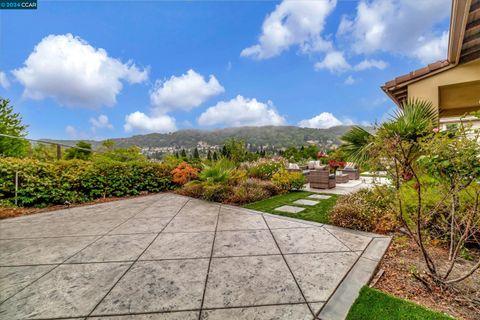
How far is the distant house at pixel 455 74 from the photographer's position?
3691mm

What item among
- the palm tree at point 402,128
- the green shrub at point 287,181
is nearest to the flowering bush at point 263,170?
the green shrub at point 287,181

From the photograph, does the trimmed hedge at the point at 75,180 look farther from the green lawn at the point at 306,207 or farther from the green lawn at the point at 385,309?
→ the green lawn at the point at 385,309

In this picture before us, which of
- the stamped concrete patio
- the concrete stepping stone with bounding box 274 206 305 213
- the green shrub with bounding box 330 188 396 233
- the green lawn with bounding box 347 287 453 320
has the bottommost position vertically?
the stamped concrete patio

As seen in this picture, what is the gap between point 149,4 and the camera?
6969mm

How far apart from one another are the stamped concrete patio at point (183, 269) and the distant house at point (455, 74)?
3.91m

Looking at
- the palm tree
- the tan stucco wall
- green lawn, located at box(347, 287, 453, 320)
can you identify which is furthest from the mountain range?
green lawn, located at box(347, 287, 453, 320)

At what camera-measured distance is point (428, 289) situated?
1957 mm

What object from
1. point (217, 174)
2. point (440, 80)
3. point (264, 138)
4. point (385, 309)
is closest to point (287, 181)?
point (217, 174)

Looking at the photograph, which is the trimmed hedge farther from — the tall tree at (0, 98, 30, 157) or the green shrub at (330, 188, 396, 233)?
the green shrub at (330, 188, 396, 233)

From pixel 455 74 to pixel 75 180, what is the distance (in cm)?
1030

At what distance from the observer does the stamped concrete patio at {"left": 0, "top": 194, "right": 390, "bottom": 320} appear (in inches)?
70.1

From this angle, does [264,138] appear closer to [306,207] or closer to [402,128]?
[306,207]

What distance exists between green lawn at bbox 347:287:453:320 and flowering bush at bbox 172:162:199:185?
679cm

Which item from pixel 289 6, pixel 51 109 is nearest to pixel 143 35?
pixel 289 6
